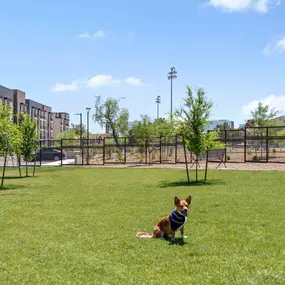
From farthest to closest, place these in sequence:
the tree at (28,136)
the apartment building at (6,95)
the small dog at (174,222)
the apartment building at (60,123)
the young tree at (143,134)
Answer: the apartment building at (60,123) < the apartment building at (6,95) < the young tree at (143,134) < the tree at (28,136) < the small dog at (174,222)

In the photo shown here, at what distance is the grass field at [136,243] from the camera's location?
5125 mm

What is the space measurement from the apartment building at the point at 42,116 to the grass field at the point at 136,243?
347 ft

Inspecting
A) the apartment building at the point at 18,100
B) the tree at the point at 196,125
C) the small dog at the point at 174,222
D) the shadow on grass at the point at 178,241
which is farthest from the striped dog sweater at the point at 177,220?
the apartment building at the point at 18,100

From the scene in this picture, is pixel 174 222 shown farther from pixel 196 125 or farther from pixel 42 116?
pixel 42 116

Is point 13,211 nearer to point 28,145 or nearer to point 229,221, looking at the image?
point 229,221

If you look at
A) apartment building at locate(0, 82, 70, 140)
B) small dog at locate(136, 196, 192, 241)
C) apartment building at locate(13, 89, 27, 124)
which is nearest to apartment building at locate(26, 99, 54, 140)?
apartment building at locate(0, 82, 70, 140)

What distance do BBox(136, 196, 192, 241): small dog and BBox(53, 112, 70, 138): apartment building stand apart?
477 ft

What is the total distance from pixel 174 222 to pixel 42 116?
414 feet

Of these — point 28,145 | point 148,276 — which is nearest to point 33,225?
point 148,276

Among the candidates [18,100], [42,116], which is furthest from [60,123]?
[18,100]

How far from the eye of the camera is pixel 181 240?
6.92 metres

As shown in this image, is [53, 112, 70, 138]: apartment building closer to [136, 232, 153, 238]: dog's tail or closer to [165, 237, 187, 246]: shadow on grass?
[136, 232, 153, 238]: dog's tail

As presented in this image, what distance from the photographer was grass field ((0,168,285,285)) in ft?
16.8

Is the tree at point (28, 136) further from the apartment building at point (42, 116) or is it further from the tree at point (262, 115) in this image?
the apartment building at point (42, 116)
